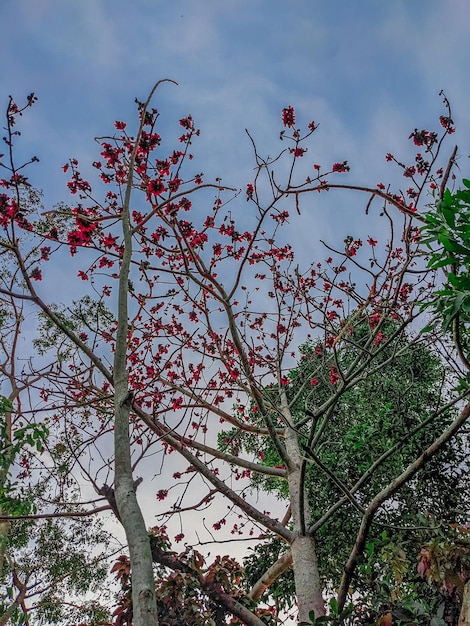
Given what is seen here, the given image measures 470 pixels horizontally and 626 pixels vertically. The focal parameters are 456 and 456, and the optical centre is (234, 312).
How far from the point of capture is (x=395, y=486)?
3.18m

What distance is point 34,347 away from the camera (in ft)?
31.4

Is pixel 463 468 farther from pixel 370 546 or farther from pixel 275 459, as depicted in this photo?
pixel 275 459

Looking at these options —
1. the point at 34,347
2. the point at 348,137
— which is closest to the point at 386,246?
the point at 348,137

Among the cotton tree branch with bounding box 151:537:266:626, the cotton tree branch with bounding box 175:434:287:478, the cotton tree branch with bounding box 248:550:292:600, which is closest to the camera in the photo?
the cotton tree branch with bounding box 151:537:266:626

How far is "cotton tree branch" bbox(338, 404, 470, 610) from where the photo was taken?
3.00m

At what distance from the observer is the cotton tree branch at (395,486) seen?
2998mm

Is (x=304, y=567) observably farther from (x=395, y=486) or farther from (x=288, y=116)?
(x=288, y=116)

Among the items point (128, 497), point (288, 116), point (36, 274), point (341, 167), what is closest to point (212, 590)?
point (128, 497)

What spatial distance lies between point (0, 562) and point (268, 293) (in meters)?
7.18

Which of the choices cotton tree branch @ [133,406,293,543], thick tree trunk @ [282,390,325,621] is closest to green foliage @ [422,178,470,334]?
thick tree trunk @ [282,390,325,621]

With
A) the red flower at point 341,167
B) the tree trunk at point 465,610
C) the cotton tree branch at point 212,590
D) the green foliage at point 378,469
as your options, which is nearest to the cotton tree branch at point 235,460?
the green foliage at point 378,469

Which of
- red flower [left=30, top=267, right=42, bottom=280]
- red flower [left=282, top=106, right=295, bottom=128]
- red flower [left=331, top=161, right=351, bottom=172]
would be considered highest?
red flower [left=282, top=106, right=295, bottom=128]

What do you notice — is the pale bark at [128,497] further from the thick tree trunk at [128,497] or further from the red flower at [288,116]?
the red flower at [288,116]

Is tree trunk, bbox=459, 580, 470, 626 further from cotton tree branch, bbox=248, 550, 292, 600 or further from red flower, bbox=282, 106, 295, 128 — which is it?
red flower, bbox=282, 106, 295, 128
